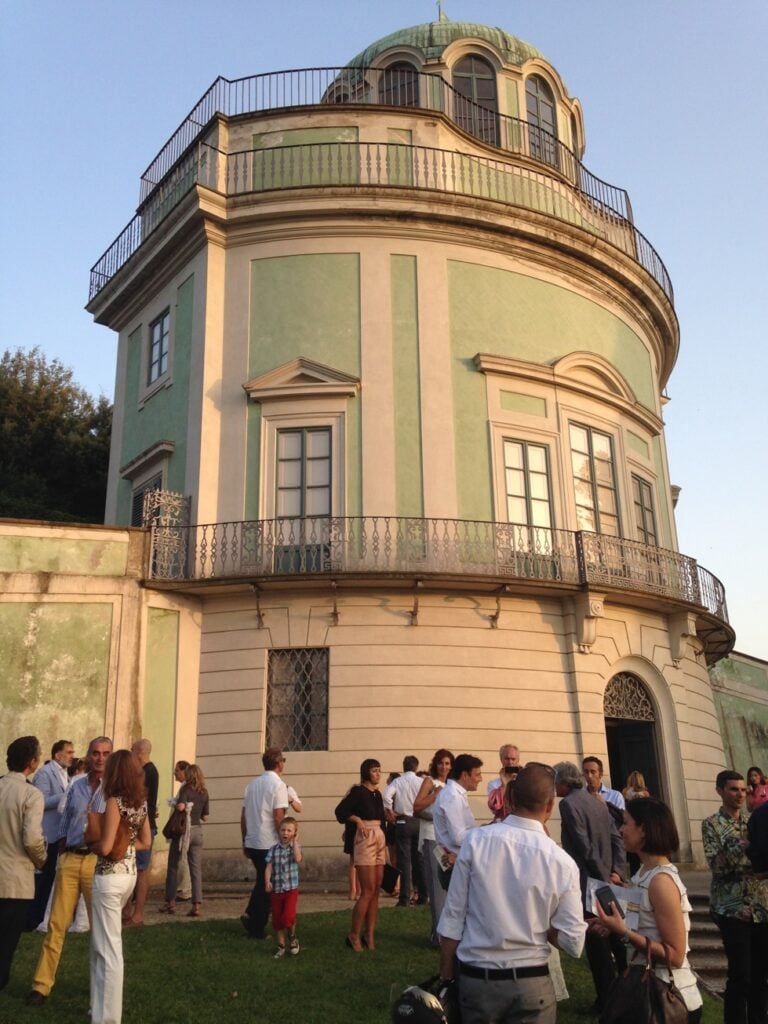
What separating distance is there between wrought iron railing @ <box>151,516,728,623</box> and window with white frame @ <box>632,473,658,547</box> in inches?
93.6

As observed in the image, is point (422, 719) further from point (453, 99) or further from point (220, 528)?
point (453, 99)

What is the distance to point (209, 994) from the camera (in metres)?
7.49

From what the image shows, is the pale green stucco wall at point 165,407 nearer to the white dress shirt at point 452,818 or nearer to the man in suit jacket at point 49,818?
the man in suit jacket at point 49,818

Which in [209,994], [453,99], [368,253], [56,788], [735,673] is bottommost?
[209,994]

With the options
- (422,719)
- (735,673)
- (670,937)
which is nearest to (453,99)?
(422,719)

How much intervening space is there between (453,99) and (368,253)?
6207 millimetres

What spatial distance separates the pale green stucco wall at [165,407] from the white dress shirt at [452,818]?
1061 centimetres

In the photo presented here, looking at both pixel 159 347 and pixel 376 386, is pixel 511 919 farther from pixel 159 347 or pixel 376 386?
pixel 159 347

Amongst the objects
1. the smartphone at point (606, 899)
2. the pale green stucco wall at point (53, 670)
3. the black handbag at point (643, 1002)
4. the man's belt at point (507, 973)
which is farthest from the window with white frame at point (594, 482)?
the man's belt at point (507, 973)

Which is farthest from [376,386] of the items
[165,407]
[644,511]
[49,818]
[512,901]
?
[512,901]

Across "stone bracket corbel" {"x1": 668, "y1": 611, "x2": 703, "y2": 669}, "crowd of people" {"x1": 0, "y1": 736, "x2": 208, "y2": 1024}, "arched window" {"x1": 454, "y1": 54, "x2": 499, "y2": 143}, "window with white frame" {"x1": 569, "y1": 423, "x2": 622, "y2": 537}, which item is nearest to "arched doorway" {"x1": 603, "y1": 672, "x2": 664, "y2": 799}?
"stone bracket corbel" {"x1": 668, "y1": 611, "x2": 703, "y2": 669}

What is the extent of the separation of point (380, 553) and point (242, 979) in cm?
893

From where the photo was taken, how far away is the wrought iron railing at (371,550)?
16.2 metres

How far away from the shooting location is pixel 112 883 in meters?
6.30
